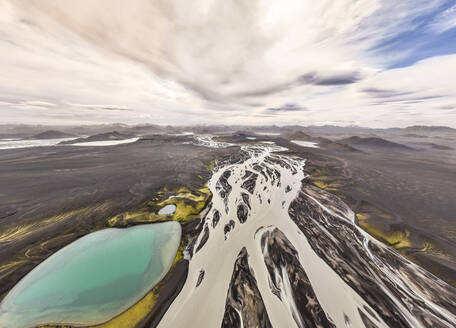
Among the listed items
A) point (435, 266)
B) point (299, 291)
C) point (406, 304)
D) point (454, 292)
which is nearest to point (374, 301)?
point (406, 304)

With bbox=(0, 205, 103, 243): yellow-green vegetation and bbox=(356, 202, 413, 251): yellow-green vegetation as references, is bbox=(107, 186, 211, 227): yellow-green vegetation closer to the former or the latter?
bbox=(0, 205, 103, 243): yellow-green vegetation

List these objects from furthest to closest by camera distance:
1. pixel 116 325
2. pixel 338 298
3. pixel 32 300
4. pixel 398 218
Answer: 1. pixel 398 218
2. pixel 338 298
3. pixel 32 300
4. pixel 116 325

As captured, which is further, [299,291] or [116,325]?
[299,291]

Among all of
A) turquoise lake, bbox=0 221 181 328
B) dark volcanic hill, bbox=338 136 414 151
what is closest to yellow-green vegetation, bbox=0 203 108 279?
turquoise lake, bbox=0 221 181 328

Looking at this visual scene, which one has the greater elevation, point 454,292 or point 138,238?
point 454,292

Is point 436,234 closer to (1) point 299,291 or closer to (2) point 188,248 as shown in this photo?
(1) point 299,291

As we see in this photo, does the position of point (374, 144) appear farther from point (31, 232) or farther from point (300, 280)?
point (31, 232)

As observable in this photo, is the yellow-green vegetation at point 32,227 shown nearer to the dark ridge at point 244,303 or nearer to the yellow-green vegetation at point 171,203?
the yellow-green vegetation at point 171,203
